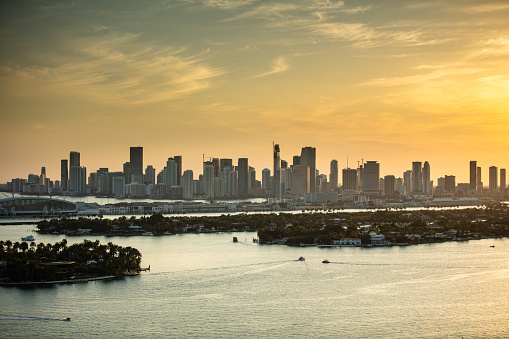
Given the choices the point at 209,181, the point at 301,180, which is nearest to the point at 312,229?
the point at 209,181

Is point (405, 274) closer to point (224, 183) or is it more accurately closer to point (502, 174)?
point (224, 183)

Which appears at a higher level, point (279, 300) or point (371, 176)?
point (371, 176)

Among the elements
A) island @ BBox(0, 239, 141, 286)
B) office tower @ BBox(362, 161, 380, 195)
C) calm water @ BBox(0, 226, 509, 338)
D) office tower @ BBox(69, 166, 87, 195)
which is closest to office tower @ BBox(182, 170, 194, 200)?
office tower @ BBox(69, 166, 87, 195)

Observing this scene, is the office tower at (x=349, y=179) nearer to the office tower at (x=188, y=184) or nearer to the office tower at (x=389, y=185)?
the office tower at (x=389, y=185)

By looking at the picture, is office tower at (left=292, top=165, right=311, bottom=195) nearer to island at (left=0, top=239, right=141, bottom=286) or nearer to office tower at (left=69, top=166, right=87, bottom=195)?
office tower at (left=69, top=166, right=87, bottom=195)

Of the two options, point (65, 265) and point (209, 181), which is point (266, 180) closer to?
point (209, 181)

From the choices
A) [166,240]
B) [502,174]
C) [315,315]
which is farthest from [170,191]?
[315,315]
